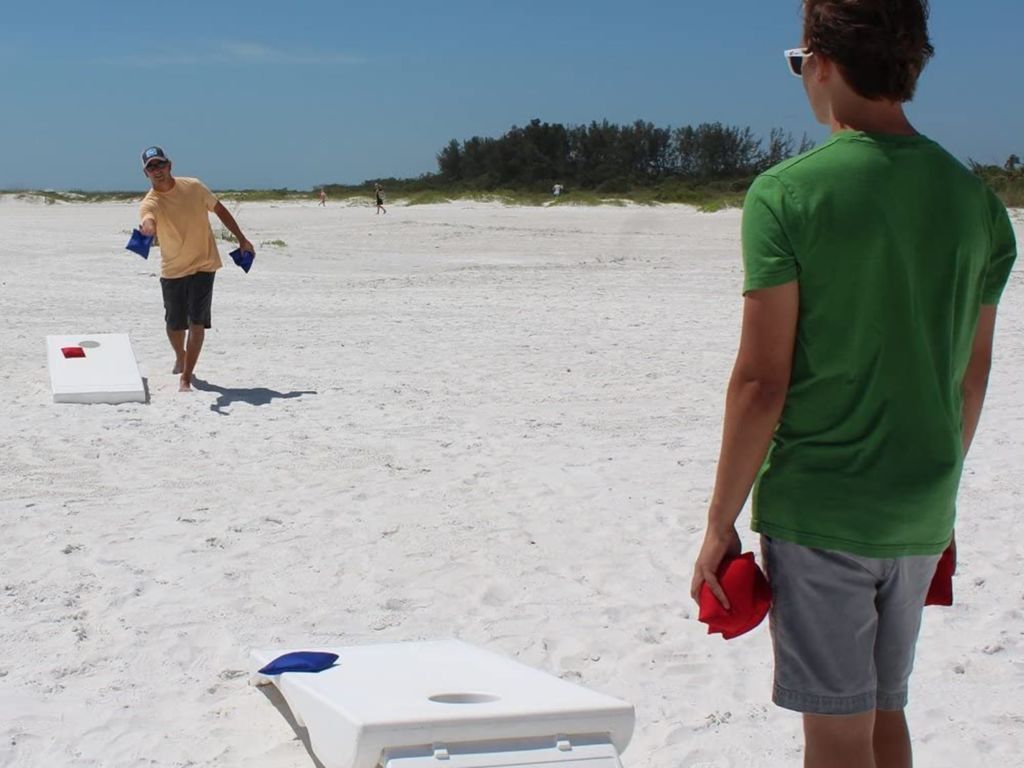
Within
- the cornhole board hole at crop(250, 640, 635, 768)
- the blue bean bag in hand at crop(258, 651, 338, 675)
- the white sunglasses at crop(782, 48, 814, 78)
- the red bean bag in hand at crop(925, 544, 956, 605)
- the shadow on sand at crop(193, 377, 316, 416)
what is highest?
the white sunglasses at crop(782, 48, 814, 78)

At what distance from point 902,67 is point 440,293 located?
13.8 metres

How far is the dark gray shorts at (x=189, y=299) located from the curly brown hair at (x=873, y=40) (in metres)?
7.25

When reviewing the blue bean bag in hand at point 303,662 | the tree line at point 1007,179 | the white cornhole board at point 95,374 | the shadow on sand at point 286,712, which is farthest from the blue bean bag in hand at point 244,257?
the tree line at point 1007,179

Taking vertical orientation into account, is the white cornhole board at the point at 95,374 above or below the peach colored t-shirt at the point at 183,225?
below

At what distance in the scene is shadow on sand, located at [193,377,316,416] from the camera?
877cm

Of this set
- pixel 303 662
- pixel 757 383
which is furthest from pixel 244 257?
pixel 757 383

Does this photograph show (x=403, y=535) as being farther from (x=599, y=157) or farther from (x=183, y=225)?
(x=599, y=157)

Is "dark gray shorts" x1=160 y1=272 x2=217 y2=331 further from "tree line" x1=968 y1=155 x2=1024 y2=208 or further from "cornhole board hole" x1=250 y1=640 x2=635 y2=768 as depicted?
"tree line" x1=968 y1=155 x2=1024 y2=208

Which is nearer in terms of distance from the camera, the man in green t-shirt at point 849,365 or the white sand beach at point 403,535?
the man in green t-shirt at point 849,365

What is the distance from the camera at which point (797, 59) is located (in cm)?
230

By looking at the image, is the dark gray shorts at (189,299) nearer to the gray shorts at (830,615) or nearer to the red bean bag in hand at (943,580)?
the red bean bag in hand at (943,580)

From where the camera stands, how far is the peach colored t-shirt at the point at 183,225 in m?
8.92

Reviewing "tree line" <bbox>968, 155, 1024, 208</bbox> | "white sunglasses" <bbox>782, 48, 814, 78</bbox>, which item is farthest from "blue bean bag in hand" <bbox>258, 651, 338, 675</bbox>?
"tree line" <bbox>968, 155, 1024, 208</bbox>

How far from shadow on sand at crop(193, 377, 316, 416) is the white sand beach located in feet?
0.14
